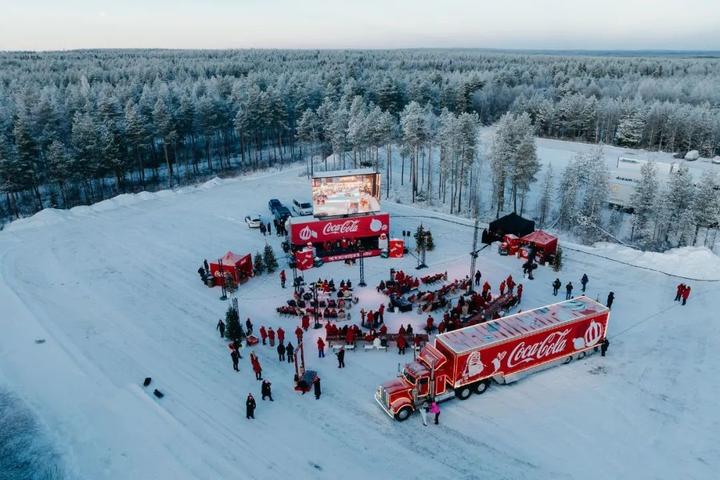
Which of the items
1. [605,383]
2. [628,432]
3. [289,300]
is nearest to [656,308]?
[605,383]

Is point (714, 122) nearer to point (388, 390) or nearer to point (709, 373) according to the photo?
point (709, 373)

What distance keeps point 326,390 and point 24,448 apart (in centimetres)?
891

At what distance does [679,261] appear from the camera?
26516 millimetres

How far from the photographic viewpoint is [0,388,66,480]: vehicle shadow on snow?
44.2 feet

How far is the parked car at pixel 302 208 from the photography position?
36219 millimetres

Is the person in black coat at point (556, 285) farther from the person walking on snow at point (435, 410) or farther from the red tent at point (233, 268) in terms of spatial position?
the red tent at point (233, 268)

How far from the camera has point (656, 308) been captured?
22328 millimetres

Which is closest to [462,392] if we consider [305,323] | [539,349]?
[539,349]

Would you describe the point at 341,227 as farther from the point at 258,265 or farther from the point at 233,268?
the point at 233,268

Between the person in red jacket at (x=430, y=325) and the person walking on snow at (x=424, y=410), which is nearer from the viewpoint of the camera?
the person walking on snow at (x=424, y=410)

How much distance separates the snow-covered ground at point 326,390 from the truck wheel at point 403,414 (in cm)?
22

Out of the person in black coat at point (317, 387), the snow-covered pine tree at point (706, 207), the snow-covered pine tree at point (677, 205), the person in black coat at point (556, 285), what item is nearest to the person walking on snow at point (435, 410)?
the person in black coat at point (317, 387)

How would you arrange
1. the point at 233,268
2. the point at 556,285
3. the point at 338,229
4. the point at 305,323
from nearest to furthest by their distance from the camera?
the point at 305,323 → the point at 556,285 → the point at 233,268 → the point at 338,229

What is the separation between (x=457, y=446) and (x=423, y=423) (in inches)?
49.8
